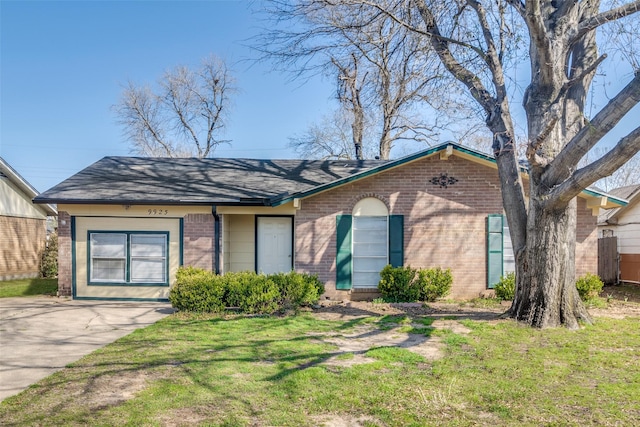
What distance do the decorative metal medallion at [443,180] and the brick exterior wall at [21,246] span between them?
16.1 m

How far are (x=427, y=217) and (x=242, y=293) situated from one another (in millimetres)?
5139

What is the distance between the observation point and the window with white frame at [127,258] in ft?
37.8

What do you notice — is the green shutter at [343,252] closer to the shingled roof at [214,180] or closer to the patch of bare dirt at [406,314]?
the patch of bare dirt at [406,314]

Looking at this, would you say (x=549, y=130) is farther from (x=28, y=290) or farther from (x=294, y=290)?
(x=28, y=290)

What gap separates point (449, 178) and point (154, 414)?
9114 mm

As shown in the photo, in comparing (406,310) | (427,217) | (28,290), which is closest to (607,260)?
(427,217)

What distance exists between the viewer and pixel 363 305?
10305 mm

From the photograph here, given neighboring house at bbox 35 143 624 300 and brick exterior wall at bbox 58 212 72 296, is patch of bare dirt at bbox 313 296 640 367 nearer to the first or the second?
neighboring house at bbox 35 143 624 300

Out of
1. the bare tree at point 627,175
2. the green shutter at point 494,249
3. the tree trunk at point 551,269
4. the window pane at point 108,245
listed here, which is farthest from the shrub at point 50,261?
the bare tree at point 627,175

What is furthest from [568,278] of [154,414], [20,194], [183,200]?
[20,194]

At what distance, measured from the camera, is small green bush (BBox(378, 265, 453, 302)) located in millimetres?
10422

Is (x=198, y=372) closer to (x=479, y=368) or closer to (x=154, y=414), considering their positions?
(x=154, y=414)

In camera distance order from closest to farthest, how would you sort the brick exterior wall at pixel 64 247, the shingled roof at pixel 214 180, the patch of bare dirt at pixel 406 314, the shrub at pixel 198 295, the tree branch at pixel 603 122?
the tree branch at pixel 603 122 → the patch of bare dirt at pixel 406 314 → the shrub at pixel 198 295 → the shingled roof at pixel 214 180 → the brick exterior wall at pixel 64 247

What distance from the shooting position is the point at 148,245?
11.6 meters
